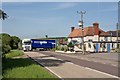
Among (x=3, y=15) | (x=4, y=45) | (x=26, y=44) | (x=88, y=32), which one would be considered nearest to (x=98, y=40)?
(x=88, y=32)

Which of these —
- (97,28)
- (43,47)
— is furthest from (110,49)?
(43,47)

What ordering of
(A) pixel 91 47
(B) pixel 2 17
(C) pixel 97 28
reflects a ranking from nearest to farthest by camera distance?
(B) pixel 2 17
(A) pixel 91 47
(C) pixel 97 28

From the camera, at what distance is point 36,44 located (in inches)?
3543

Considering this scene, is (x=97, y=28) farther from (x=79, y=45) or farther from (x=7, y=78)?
(x=7, y=78)

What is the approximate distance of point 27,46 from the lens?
90.1 m

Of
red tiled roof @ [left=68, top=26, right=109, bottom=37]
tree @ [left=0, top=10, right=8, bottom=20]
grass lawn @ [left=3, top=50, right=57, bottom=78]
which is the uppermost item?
red tiled roof @ [left=68, top=26, right=109, bottom=37]

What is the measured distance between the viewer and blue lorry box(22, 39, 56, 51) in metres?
87.9

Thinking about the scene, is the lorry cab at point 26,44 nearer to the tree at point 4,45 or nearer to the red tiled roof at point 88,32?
the red tiled roof at point 88,32

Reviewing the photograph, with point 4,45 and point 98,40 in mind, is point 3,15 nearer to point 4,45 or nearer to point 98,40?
point 4,45

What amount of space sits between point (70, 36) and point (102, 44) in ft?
Answer: 104

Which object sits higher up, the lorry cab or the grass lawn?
the lorry cab

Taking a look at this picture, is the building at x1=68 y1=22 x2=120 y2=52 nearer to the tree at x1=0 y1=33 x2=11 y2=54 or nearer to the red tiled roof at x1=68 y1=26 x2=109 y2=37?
the red tiled roof at x1=68 y1=26 x2=109 y2=37

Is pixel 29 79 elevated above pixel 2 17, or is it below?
below

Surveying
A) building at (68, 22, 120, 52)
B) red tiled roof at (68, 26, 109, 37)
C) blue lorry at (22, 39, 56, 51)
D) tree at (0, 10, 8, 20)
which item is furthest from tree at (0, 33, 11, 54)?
red tiled roof at (68, 26, 109, 37)
